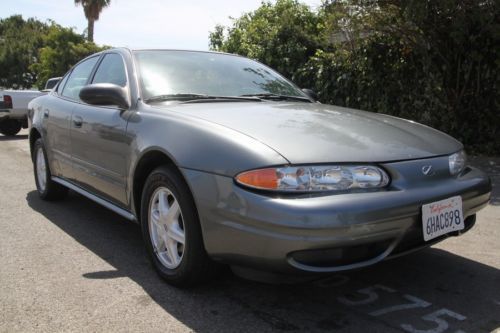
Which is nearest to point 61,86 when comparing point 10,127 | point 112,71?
point 112,71

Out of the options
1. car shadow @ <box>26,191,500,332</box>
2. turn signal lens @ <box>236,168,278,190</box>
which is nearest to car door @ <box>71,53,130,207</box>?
car shadow @ <box>26,191,500,332</box>

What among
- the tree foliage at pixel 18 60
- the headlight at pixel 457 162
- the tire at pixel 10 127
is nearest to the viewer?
the headlight at pixel 457 162

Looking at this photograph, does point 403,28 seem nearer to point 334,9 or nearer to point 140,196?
point 334,9

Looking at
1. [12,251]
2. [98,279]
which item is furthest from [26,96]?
[98,279]

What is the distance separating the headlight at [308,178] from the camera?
2420 millimetres

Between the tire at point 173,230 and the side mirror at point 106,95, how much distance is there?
2.11ft

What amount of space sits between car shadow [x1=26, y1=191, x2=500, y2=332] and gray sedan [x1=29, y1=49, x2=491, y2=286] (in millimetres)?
166

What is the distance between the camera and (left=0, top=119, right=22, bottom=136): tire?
13472 mm

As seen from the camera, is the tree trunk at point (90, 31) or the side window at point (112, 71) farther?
the tree trunk at point (90, 31)

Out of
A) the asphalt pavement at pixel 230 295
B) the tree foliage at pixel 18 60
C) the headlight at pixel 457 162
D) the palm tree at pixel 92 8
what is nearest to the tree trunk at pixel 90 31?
the palm tree at pixel 92 8

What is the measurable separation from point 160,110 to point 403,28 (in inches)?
239

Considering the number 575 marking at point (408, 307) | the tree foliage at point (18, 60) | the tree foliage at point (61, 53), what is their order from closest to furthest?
the number 575 marking at point (408, 307) < the tree foliage at point (61, 53) < the tree foliage at point (18, 60)

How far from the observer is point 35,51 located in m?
48.4

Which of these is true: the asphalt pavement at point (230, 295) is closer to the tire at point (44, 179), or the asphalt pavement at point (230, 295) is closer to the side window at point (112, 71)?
the tire at point (44, 179)
